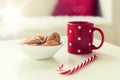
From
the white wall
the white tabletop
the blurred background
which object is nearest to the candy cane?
the white tabletop

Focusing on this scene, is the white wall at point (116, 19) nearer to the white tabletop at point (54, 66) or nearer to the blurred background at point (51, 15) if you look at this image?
the blurred background at point (51, 15)

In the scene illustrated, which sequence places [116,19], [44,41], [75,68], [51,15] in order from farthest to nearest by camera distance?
[116,19] → [51,15] → [44,41] → [75,68]

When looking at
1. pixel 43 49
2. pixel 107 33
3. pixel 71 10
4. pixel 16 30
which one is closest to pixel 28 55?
pixel 43 49

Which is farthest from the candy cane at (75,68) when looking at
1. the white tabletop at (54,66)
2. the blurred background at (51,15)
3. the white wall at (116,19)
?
the white wall at (116,19)

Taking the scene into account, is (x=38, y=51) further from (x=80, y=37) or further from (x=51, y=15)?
(x=51, y=15)

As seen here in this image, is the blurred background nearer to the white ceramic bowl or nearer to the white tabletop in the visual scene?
the white tabletop

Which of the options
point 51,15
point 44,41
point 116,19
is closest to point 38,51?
point 44,41
